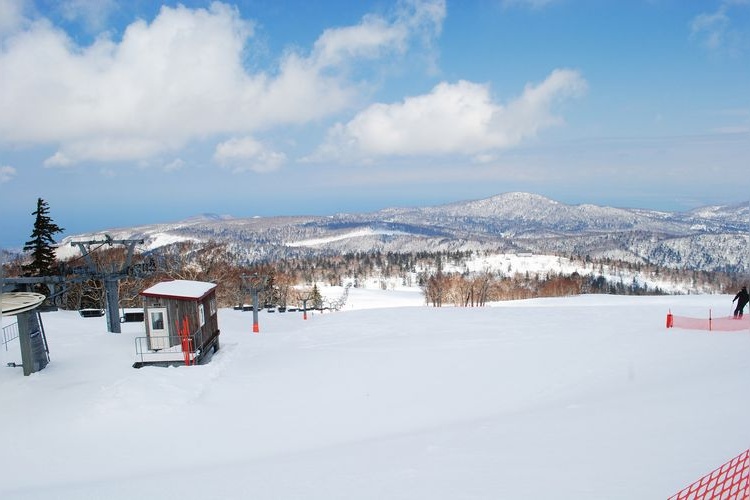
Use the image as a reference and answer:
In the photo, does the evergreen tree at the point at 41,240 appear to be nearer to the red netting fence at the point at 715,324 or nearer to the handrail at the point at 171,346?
the handrail at the point at 171,346

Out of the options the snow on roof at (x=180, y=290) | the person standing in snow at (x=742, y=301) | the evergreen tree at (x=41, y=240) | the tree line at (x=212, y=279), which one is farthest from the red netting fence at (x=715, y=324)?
the evergreen tree at (x=41, y=240)

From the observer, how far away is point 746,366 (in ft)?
41.6

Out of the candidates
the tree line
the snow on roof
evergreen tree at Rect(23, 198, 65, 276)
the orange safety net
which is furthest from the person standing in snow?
evergreen tree at Rect(23, 198, 65, 276)

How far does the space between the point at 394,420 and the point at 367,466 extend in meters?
3.42

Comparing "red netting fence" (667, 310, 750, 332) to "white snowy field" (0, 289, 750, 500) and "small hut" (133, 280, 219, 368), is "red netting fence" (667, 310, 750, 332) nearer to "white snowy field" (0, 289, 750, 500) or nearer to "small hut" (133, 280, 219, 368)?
"white snowy field" (0, 289, 750, 500)

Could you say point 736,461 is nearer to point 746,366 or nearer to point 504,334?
point 746,366

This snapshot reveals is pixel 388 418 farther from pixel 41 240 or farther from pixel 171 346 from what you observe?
pixel 41 240

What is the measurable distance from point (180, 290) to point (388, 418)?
11.2 m

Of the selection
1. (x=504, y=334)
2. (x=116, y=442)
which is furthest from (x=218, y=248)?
(x=116, y=442)

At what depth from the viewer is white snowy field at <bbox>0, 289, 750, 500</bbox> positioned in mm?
7500

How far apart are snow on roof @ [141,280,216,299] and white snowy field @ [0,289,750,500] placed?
264 centimetres

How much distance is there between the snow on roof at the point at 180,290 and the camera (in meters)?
18.2

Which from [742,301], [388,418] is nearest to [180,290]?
[388,418]

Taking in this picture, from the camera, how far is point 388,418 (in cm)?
1183
